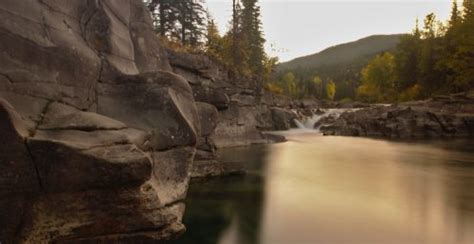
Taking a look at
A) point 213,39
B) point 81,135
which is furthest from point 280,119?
point 81,135

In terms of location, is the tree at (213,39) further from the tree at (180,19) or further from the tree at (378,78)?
the tree at (378,78)

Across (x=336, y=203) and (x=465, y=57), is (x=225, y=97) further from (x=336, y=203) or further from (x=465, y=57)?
(x=465, y=57)

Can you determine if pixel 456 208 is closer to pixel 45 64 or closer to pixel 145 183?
pixel 145 183

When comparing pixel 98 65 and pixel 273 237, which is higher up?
pixel 98 65

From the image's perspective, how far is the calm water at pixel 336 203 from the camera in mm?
9844

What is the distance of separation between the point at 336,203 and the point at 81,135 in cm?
925

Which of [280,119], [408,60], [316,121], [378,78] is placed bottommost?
[316,121]

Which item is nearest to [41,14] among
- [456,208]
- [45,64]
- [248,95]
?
[45,64]

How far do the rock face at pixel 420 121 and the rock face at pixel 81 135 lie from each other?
1485 inches

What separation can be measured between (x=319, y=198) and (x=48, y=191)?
386 inches

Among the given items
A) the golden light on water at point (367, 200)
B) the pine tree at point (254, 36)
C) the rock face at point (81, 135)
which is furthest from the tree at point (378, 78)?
the rock face at point (81, 135)

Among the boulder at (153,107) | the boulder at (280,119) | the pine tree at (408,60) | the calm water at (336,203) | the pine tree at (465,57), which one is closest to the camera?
the boulder at (153,107)

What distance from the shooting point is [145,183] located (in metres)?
7.95

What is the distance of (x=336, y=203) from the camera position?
13.1 meters
